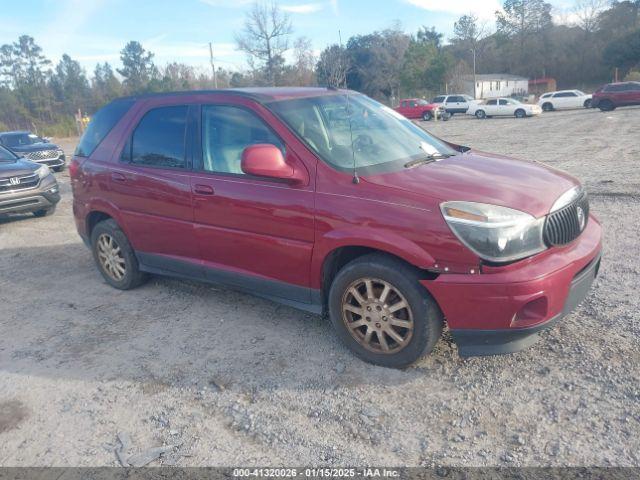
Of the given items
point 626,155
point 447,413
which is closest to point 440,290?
point 447,413

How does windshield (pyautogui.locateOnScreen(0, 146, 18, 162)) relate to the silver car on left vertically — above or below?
above

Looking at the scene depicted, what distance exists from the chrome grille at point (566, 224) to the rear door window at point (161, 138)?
2907 mm

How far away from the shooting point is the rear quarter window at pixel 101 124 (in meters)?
5.34

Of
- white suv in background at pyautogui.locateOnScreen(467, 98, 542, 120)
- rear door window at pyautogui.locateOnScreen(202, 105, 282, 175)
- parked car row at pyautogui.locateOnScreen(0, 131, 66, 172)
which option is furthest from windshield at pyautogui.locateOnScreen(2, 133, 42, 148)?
white suv in background at pyautogui.locateOnScreen(467, 98, 542, 120)

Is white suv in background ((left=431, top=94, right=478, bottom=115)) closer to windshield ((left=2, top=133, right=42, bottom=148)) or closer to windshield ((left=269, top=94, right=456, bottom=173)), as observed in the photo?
windshield ((left=2, top=133, right=42, bottom=148))

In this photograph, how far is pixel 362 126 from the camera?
432cm

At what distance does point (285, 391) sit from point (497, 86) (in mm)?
68865

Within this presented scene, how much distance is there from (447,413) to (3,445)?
8.58ft

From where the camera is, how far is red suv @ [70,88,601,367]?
320 cm

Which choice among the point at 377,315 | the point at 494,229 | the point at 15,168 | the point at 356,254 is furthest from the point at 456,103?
the point at 494,229

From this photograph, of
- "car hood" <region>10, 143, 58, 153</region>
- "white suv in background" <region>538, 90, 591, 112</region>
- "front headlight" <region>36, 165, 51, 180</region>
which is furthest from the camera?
"white suv in background" <region>538, 90, 591, 112</region>

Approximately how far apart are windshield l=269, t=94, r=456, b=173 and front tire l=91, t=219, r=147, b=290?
230cm

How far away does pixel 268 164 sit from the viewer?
12.0ft

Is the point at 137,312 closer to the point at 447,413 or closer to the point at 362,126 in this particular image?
the point at 362,126
